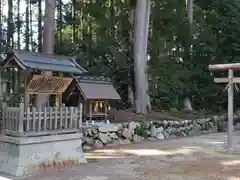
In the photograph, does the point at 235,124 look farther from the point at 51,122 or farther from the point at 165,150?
the point at 51,122

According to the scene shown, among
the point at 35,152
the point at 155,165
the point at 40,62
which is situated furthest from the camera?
the point at 155,165

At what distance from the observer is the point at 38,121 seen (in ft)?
21.4

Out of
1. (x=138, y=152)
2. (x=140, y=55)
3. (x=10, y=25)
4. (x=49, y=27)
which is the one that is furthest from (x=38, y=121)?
(x=10, y=25)

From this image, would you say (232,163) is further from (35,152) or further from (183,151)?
(35,152)

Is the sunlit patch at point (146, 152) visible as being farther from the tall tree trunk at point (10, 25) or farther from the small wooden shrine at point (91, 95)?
the tall tree trunk at point (10, 25)

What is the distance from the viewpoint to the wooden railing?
20.8ft

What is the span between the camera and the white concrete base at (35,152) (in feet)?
20.5

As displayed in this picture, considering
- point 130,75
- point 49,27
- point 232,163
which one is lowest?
point 232,163

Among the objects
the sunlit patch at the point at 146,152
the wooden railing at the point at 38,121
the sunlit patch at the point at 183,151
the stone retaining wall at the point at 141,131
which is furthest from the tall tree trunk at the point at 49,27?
the sunlit patch at the point at 183,151

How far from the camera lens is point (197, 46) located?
17531 mm

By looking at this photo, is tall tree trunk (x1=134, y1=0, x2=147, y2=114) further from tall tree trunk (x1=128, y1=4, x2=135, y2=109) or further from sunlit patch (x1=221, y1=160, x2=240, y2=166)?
sunlit patch (x1=221, y1=160, x2=240, y2=166)

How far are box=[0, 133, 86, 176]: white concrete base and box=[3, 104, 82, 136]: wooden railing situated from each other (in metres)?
0.13

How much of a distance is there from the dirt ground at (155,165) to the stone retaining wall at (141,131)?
692 millimetres

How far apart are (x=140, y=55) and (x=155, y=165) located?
7.50 meters
